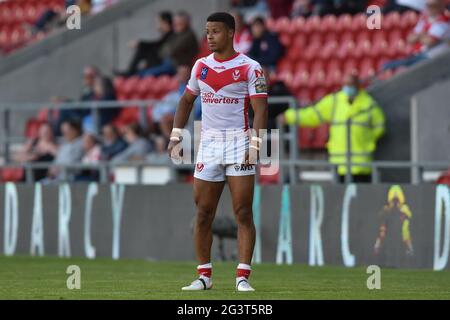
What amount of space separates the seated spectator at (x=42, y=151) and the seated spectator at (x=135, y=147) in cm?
171

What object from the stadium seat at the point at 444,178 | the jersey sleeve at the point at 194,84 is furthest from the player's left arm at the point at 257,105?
→ the stadium seat at the point at 444,178

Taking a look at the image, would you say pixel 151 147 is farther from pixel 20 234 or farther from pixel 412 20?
pixel 412 20

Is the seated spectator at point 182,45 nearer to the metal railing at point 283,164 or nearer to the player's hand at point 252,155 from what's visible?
the metal railing at point 283,164

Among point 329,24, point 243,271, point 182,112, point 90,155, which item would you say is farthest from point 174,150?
point 329,24

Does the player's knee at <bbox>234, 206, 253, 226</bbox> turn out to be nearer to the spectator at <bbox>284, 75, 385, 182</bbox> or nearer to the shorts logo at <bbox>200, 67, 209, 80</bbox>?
the shorts logo at <bbox>200, 67, 209, 80</bbox>

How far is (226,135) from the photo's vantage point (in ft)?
38.8

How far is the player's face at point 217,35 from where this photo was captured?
38.1 feet

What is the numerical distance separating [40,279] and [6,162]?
818 centimetres

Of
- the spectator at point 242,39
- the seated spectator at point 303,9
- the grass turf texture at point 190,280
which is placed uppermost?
the seated spectator at point 303,9

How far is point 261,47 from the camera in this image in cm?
2233

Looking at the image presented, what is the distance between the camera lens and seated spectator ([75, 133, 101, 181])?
20.8 metres

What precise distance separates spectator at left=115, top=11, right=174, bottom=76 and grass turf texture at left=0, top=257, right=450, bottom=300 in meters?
7.28

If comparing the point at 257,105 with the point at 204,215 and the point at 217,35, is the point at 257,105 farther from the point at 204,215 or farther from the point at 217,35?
the point at 204,215

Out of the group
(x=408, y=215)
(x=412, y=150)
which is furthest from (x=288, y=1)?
A: (x=408, y=215)
